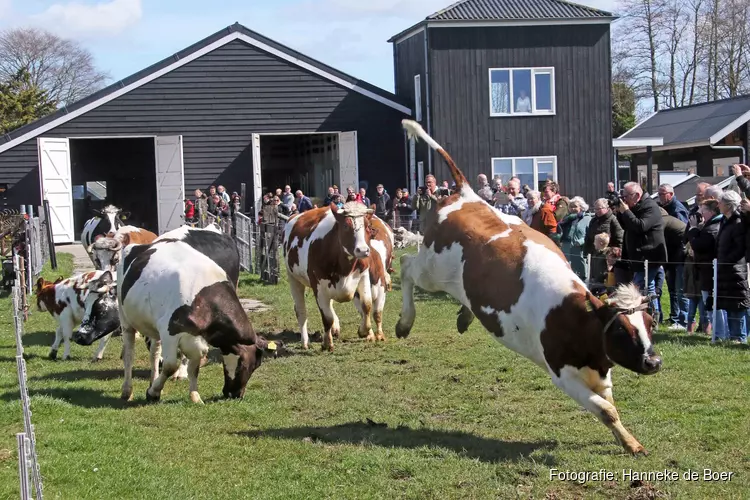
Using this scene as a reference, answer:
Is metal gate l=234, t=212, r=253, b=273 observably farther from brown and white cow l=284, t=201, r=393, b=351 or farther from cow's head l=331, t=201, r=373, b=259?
cow's head l=331, t=201, r=373, b=259

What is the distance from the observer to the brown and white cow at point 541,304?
272 inches

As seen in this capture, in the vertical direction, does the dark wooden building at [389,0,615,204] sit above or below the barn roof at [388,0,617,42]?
below

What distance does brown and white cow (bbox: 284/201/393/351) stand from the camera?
12.0 metres

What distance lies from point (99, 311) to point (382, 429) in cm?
521

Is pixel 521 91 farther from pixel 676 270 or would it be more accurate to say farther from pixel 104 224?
pixel 676 270

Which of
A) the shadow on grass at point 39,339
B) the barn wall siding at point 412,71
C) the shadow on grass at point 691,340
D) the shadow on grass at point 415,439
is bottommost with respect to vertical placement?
the shadow on grass at point 415,439

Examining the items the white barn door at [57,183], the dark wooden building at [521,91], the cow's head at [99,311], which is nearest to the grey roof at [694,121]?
the dark wooden building at [521,91]

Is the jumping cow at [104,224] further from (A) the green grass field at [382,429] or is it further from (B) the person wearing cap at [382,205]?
(B) the person wearing cap at [382,205]

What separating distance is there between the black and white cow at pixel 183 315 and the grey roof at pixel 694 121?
94.3ft

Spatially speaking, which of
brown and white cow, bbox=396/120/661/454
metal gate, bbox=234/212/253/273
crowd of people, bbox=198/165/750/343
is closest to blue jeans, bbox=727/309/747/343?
crowd of people, bbox=198/165/750/343

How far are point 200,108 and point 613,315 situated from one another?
2653 centimetres

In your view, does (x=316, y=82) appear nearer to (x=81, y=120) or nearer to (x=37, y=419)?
(x=81, y=120)

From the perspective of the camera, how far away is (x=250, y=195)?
3222cm

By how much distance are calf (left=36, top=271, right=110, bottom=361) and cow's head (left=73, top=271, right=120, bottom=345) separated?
0.59ft
